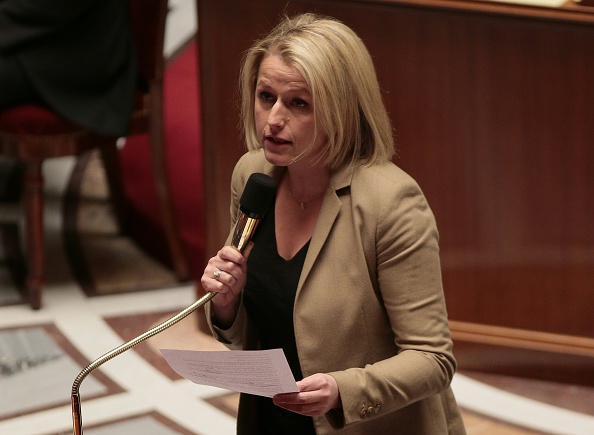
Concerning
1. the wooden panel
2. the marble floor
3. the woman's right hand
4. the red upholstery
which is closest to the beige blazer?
the woman's right hand

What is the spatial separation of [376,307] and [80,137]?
212 cm

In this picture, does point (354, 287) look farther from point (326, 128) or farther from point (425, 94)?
point (425, 94)

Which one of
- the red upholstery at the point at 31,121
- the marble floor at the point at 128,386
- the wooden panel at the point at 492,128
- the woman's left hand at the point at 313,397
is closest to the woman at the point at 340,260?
the woman's left hand at the point at 313,397

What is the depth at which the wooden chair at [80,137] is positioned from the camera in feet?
11.5

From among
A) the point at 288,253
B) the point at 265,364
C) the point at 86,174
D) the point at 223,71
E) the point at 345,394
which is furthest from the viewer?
the point at 86,174

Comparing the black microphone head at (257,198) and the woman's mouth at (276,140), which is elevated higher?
the woman's mouth at (276,140)

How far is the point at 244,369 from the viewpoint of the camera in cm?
150

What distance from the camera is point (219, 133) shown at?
318 cm

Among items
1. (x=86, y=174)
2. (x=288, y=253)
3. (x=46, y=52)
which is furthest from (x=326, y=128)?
(x=86, y=174)

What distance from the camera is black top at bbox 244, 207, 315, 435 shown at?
5.73 ft

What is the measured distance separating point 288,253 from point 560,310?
1494mm

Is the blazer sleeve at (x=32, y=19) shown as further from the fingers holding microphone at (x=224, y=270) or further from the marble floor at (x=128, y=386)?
the fingers holding microphone at (x=224, y=270)

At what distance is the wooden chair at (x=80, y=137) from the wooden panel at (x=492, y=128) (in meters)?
0.64

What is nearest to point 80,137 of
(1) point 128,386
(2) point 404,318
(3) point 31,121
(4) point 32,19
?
(3) point 31,121
